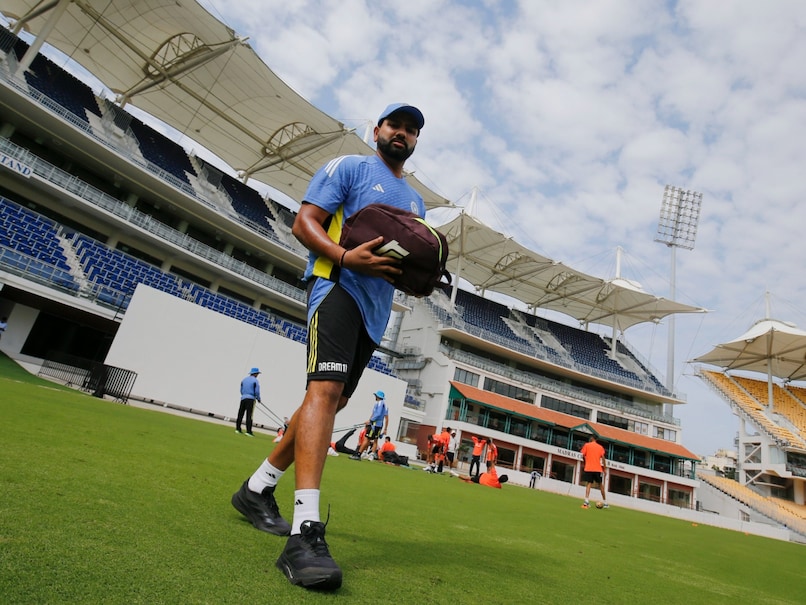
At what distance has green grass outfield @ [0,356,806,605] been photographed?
3.63 feet

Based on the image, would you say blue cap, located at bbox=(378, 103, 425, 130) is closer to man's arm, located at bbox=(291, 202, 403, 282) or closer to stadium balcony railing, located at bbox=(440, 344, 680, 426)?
man's arm, located at bbox=(291, 202, 403, 282)

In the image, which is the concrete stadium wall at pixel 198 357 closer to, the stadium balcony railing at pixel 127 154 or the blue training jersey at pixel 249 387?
the blue training jersey at pixel 249 387

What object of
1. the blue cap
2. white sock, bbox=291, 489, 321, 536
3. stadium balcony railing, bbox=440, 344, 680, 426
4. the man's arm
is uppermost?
stadium balcony railing, bbox=440, 344, 680, 426

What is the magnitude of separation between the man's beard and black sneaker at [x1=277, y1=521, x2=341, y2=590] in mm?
1683

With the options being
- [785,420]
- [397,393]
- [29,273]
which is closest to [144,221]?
[29,273]

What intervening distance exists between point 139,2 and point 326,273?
22779 millimetres

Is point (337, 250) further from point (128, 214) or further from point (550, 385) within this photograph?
point (550, 385)

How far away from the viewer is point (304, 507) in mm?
1592

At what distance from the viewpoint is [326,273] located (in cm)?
194

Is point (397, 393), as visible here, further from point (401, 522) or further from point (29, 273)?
point (401, 522)

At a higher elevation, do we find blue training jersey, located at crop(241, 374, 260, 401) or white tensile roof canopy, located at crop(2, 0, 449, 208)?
white tensile roof canopy, located at crop(2, 0, 449, 208)

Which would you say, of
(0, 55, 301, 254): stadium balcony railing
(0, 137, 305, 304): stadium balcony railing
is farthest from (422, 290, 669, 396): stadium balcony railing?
(0, 55, 301, 254): stadium balcony railing

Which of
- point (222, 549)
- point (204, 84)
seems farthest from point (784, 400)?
point (222, 549)

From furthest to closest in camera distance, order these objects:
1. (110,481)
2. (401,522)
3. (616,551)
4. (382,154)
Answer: (616,551) < (401,522) < (382,154) < (110,481)
